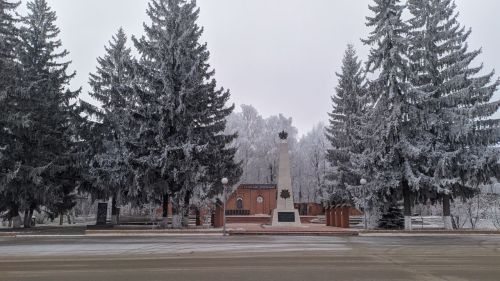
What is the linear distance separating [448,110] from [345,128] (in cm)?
1045

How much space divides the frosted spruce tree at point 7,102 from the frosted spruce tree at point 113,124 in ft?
15.7

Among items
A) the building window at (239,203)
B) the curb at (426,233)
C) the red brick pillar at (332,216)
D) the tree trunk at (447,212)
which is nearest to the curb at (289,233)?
the curb at (426,233)

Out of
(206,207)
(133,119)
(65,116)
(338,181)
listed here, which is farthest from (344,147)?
(65,116)

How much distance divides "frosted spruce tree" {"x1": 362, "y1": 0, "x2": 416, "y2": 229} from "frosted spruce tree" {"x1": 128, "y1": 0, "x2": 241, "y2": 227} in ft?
29.6

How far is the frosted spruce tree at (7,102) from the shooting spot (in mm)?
25672

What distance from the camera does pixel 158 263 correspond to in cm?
1111

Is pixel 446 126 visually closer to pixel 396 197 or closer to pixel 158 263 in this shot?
pixel 396 197

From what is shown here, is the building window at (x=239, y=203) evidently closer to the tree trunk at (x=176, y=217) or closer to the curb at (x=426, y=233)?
the tree trunk at (x=176, y=217)

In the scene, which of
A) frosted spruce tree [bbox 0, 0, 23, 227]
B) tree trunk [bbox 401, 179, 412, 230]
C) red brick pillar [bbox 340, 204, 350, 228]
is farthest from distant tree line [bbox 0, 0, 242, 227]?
tree trunk [bbox 401, 179, 412, 230]

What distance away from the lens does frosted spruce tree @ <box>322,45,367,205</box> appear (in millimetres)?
34625

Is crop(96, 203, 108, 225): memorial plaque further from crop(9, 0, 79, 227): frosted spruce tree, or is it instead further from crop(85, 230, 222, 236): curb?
crop(85, 230, 222, 236): curb

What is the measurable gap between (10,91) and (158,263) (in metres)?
20.6

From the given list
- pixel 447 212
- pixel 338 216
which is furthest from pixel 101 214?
pixel 447 212

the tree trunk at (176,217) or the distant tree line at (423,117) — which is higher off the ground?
the distant tree line at (423,117)
